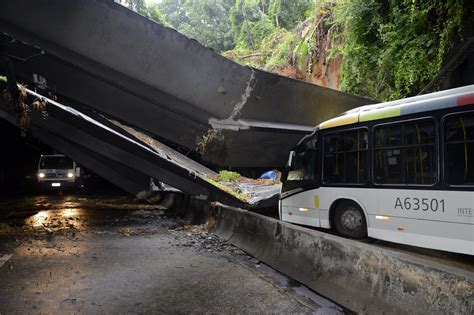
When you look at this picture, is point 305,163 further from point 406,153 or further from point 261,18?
point 261,18

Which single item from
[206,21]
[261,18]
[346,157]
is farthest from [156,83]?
[206,21]

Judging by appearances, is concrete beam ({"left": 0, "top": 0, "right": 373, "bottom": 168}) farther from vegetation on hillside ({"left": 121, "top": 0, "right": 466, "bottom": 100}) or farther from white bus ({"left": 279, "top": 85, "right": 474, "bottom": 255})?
vegetation on hillside ({"left": 121, "top": 0, "right": 466, "bottom": 100})

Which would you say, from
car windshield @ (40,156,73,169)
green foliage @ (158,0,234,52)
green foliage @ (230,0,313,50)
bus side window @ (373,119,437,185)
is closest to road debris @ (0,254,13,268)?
bus side window @ (373,119,437,185)

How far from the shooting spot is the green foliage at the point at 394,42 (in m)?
10.8

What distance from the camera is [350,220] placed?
8078 millimetres

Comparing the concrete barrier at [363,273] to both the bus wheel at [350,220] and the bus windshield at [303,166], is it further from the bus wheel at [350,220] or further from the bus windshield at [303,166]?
the bus windshield at [303,166]

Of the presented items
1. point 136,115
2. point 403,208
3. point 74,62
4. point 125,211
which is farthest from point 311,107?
point 125,211

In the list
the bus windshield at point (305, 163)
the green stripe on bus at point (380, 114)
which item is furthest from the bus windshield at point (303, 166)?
the green stripe on bus at point (380, 114)

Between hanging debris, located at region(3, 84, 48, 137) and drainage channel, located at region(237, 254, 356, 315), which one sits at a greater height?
hanging debris, located at region(3, 84, 48, 137)

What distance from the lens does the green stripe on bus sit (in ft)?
24.0

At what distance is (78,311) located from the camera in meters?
4.61

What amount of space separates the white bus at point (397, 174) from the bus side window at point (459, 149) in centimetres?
2

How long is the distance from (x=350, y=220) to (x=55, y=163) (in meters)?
22.1

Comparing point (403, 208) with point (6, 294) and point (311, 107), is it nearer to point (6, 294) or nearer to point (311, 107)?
point (311, 107)
